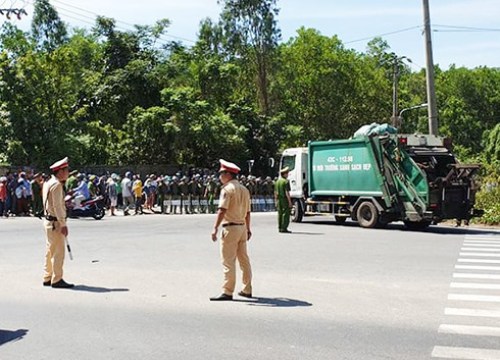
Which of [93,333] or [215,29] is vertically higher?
[215,29]

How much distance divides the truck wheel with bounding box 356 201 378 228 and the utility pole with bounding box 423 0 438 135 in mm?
4655

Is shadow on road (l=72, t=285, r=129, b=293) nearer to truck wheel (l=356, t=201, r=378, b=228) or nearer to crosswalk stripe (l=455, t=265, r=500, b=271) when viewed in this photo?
crosswalk stripe (l=455, t=265, r=500, b=271)

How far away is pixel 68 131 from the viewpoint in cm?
3703

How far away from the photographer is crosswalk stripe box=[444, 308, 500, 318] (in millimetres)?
8180

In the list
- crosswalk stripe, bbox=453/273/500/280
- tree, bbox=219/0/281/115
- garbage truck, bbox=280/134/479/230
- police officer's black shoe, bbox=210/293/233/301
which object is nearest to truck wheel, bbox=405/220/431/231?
garbage truck, bbox=280/134/479/230

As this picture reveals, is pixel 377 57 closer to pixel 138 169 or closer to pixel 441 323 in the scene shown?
pixel 138 169

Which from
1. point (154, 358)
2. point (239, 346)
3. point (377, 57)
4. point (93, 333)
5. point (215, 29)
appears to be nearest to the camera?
point (154, 358)

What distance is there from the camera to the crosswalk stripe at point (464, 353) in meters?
6.31

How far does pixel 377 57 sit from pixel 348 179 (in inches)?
1988

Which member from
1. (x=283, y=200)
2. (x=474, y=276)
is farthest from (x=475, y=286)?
(x=283, y=200)

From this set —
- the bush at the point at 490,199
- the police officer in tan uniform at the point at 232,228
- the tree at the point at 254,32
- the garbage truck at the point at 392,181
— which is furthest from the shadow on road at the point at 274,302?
the tree at the point at 254,32

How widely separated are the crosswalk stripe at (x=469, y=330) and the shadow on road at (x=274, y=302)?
1.88 metres

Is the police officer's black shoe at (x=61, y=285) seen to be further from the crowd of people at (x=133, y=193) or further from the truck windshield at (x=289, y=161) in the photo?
the crowd of people at (x=133, y=193)

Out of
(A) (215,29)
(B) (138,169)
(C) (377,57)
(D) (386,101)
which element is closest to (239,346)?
(B) (138,169)
